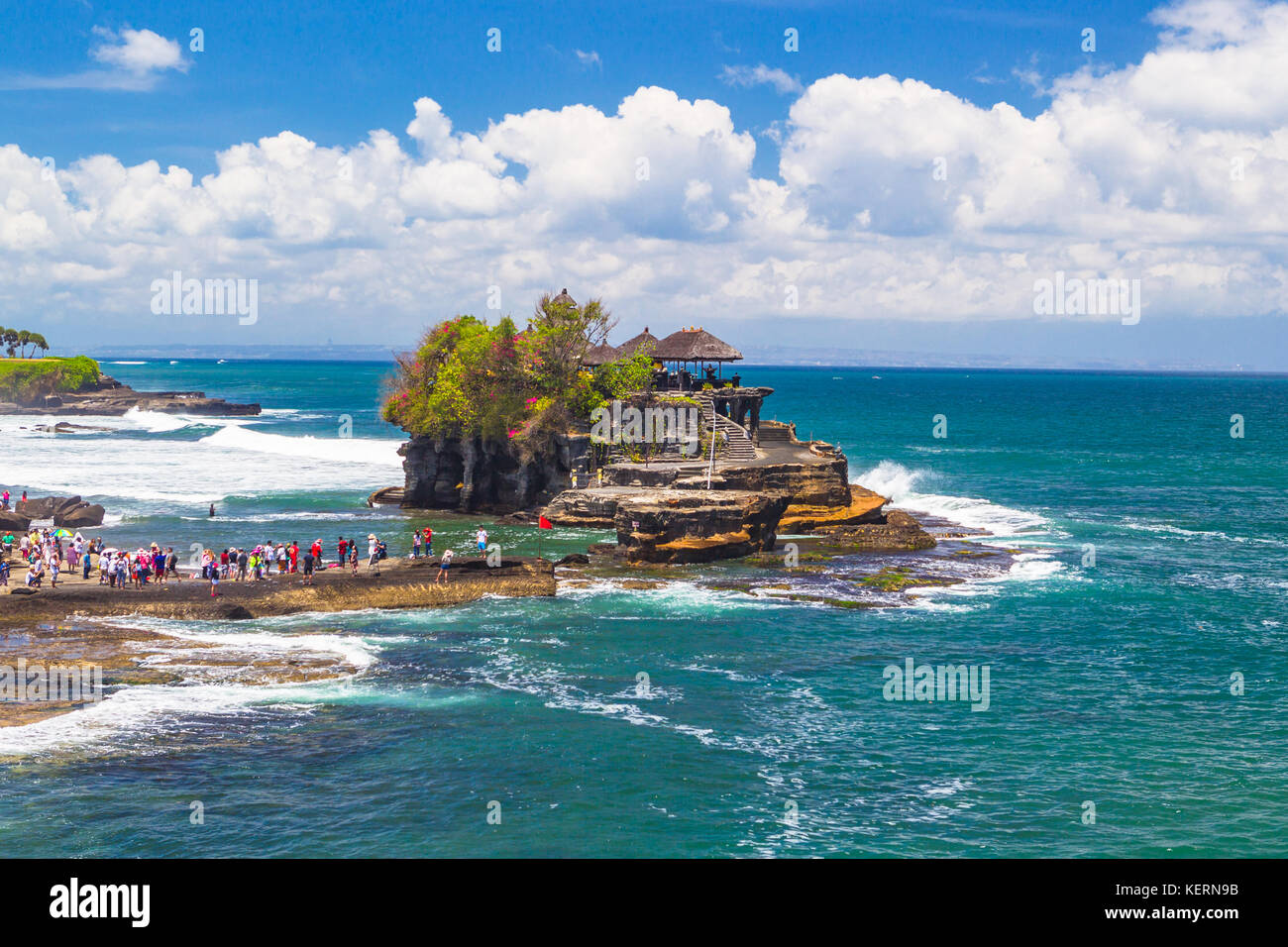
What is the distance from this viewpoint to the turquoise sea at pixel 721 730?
70.8 ft

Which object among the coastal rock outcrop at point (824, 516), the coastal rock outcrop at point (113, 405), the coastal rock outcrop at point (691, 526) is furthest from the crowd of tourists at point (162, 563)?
the coastal rock outcrop at point (113, 405)

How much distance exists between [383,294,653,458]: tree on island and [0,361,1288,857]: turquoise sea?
40.6 feet

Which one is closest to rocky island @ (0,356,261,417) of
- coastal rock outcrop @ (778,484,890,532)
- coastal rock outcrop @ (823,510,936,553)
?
coastal rock outcrop @ (778,484,890,532)

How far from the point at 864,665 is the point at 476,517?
1342 inches

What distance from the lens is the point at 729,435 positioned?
207ft

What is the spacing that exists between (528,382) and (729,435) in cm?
1207

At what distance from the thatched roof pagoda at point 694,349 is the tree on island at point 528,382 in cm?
196

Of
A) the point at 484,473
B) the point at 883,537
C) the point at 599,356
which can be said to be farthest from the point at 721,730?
the point at 599,356

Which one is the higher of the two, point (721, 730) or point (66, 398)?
point (66, 398)

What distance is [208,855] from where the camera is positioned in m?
20.1

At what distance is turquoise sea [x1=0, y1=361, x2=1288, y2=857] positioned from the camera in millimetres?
21578

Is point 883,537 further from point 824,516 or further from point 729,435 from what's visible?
point 729,435

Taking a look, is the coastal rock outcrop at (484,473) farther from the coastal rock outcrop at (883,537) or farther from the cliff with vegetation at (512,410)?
the coastal rock outcrop at (883,537)
